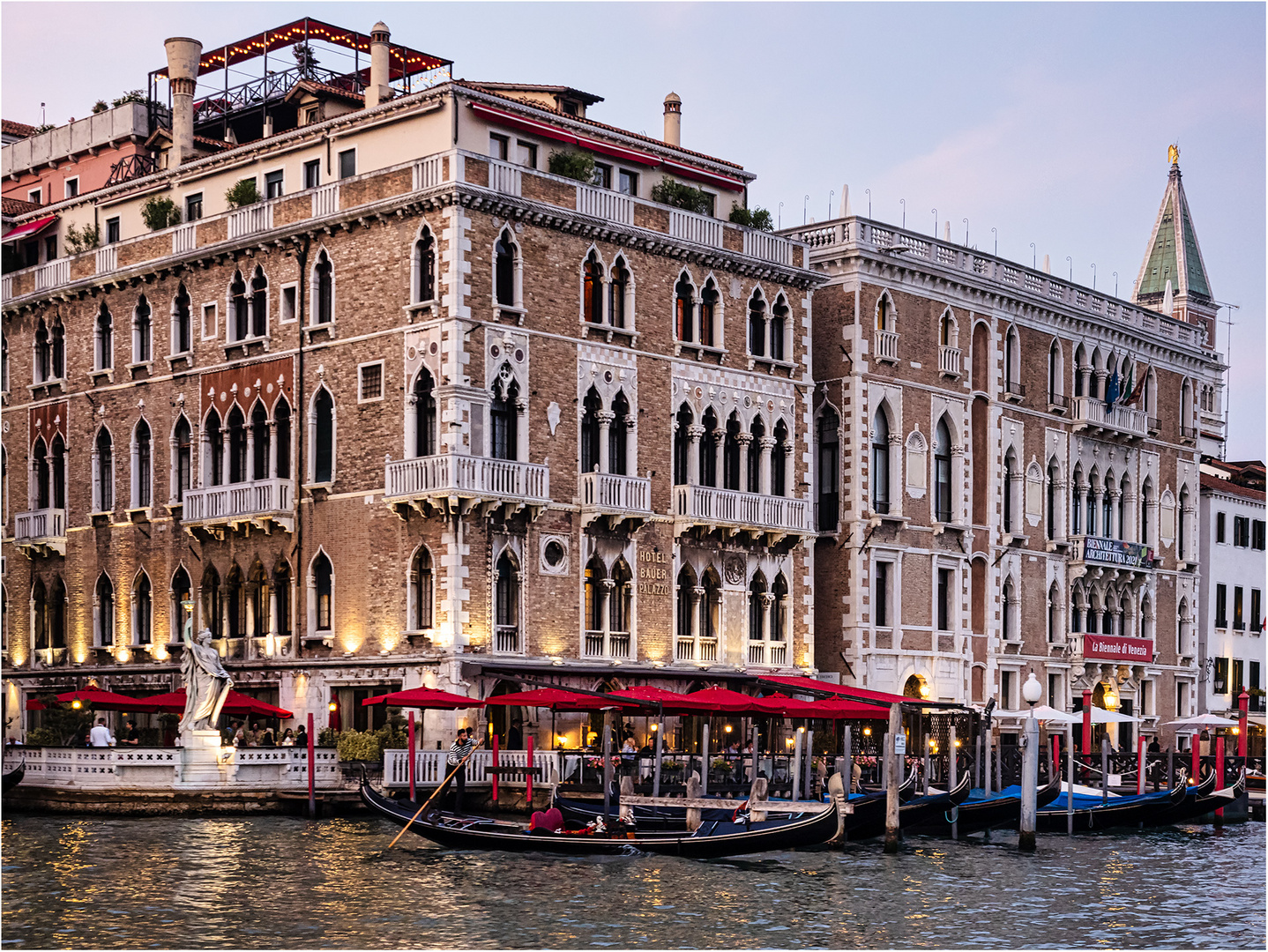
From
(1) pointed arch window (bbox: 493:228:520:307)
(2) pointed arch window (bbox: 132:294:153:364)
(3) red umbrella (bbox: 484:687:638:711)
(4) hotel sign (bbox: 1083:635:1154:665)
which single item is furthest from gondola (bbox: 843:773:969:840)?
(2) pointed arch window (bbox: 132:294:153:364)

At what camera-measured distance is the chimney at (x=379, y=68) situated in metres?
45.8

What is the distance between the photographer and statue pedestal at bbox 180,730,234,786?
3853 cm

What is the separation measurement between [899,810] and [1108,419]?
23.8 metres

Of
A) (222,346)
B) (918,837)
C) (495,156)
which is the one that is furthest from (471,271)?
(918,837)

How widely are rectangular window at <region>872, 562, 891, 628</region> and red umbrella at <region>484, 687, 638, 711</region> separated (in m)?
13.3

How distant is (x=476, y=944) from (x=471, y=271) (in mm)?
19597

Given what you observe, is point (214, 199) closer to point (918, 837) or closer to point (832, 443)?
point (832, 443)

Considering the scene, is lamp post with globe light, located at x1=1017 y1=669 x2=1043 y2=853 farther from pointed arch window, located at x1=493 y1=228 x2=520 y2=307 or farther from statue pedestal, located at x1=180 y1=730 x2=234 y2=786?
statue pedestal, located at x1=180 y1=730 x2=234 y2=786

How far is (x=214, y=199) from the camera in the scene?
4831cm

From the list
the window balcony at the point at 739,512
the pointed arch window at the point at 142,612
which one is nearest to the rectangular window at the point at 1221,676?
the window balcony at the point at 739,512

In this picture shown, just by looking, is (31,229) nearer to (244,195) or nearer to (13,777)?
(244,195)

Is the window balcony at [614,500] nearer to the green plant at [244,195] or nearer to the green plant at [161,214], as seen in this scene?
the green plant at [244,195]

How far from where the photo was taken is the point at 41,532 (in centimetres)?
4988

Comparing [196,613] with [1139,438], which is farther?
[1139,438]
